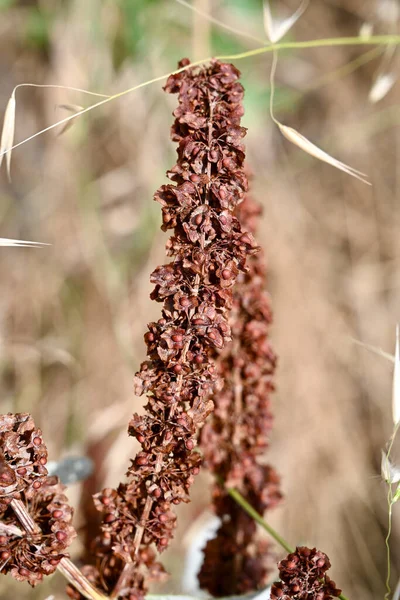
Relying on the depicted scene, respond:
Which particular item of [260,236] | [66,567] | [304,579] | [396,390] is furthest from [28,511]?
[260,236]

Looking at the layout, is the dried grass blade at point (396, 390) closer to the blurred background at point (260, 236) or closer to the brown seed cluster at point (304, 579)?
the brown seed cluster at point (304, 579)

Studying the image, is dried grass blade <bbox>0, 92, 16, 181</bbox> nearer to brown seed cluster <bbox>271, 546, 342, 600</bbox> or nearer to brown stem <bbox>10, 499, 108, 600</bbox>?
brown stem <bbox>10, 499, 108, 600</bbox>

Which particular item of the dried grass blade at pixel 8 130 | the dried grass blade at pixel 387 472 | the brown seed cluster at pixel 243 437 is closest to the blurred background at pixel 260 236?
the brown seed cluster at pixel 243 437

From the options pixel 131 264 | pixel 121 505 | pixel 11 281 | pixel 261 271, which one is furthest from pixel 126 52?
pixel 121 505

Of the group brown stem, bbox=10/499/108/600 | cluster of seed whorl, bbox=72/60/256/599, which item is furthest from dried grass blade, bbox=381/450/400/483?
brown stem, bbox=10/499/108/600

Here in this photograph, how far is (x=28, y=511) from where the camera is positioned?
0.69m

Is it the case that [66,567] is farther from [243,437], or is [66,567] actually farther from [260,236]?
[260,236]

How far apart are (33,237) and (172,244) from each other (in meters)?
1.54

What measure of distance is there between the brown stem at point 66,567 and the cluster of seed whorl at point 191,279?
53mm

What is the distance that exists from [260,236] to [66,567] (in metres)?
1.61

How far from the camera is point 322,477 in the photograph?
2.20 metres

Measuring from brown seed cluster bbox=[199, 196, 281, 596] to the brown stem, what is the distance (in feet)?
0.95

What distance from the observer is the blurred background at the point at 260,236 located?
75.8 inches

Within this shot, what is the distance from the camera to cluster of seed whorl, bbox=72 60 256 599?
0.64 meters
